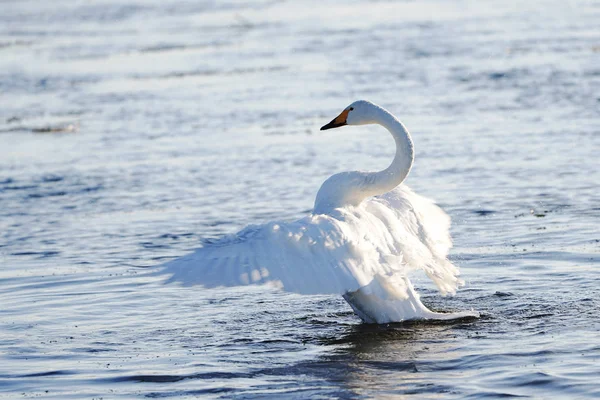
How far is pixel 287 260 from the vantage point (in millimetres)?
7734

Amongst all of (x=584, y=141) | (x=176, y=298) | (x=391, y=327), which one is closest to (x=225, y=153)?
(x=584, y=141)

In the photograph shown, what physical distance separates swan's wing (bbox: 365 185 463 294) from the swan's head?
0.72 meters

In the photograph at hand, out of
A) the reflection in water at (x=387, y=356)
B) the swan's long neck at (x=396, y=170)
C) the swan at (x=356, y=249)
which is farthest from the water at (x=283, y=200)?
the swan's long neck at (x=396, y=170)

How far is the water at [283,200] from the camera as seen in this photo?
329 inches

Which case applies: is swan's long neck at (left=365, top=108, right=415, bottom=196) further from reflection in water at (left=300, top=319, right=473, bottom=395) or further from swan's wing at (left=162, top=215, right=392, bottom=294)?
reflection in water at (left=300, top=319, right=473, bottom=395)

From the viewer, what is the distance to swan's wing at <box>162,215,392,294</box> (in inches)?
298

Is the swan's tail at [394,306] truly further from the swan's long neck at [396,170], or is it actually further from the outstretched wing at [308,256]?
the swan's long neck at [396,170]

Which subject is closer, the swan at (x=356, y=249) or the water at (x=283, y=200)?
the swan at (x=356, y=249)

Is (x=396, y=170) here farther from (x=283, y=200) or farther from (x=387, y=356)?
(x=283, y=200)

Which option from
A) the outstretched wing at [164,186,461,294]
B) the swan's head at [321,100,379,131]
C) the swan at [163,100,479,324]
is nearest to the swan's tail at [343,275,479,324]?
the swan at [163,100,479,324]

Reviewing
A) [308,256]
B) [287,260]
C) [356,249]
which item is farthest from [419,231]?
[287,260]

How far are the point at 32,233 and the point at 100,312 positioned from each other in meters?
3.70

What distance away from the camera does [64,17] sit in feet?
151

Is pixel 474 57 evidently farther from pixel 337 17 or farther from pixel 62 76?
pixel 337 17
